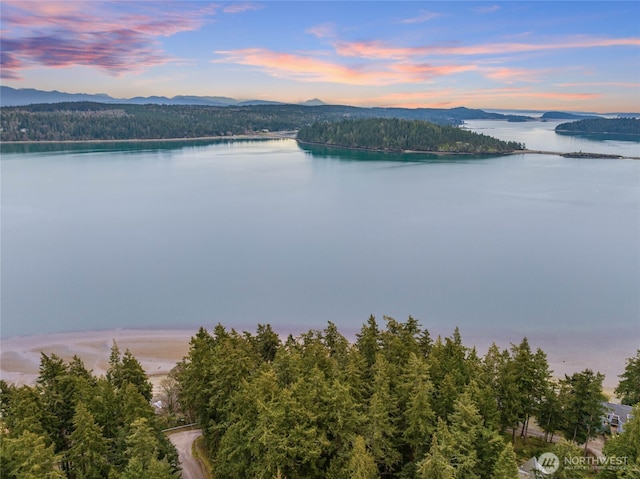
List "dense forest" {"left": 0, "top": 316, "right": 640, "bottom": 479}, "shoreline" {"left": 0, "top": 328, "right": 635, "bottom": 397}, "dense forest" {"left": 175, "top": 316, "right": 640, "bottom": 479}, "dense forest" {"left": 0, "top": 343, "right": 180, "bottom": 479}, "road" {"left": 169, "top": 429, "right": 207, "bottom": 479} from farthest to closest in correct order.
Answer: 1. "shoreline" {"left": 0, "top": 328, "right": 635, "bottom": 397}
2. "road" {"left": 169, "top": 429, "right": 207, "bottom": 479}
3. "dense forest" {"left": 175, "top": 316, "right": 640, "bottom": 479}
4. "dense forest" {"left": 0, "top": 316, "right": 640, "bottom": 479}
5. "dense forest" {"left": 0, "top": 343, "right": 180, "bottom": 479}

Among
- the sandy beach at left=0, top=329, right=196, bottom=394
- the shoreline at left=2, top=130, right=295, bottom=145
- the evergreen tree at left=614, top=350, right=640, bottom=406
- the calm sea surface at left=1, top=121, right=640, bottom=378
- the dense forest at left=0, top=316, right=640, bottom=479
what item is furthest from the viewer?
the shoreline at left=2, top=130, right=295, bottom=145

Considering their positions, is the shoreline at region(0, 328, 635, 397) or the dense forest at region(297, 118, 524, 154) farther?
the dense forest at region(297, 118, 524, 154)

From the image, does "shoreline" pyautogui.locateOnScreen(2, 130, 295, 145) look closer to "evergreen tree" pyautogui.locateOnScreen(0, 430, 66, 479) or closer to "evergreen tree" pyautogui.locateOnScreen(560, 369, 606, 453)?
"evergreen tree" pyautogui.locateOnScreen(0, 430, 66, 479)

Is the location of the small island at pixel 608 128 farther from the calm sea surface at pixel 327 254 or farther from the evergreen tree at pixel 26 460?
the evergreen tree at pixel 26 460

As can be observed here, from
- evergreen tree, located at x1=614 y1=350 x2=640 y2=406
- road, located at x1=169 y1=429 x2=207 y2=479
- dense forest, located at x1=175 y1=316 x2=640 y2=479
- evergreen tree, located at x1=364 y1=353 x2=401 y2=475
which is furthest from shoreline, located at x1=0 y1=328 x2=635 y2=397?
evergreen tree, located at x1=364 y1=353 x2=401 y2=475

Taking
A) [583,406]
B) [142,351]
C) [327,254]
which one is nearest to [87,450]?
[142,351]

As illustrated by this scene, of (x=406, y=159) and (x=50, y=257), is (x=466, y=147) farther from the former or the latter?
(x=50, y=257)

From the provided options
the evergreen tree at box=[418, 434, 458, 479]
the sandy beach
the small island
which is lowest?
the sandy beach

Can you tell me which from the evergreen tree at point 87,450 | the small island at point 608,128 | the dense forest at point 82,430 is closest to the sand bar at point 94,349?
the dense forest at point 82,430
